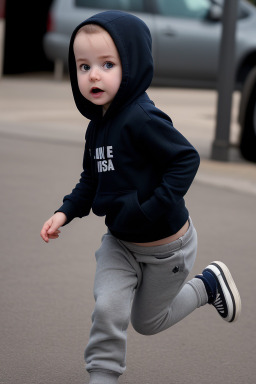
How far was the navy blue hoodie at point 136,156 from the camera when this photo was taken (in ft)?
11.7

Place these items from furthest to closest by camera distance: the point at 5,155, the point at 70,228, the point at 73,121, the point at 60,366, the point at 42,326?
the point at 73,121 → the point at 5,155 → the point at 70,228 → the point at 42,326 → the point at 60,366

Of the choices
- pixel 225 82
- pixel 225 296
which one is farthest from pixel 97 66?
pixel 225 82

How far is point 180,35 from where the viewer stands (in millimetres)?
16484

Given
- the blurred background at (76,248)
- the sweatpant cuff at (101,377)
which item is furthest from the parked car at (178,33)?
the sweatpant cuff at (101,377)

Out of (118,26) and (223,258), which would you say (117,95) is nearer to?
(118,26)

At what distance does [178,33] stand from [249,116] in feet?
23.1

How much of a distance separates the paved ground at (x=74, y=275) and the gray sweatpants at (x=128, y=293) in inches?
16.2

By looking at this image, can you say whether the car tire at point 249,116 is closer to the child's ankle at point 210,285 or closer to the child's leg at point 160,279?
the child's ankle at point 210,285

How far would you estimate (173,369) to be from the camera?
167 inches

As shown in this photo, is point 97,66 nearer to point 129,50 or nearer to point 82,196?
point 129,50

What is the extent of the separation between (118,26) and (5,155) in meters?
6.07

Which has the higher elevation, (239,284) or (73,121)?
(239,284)

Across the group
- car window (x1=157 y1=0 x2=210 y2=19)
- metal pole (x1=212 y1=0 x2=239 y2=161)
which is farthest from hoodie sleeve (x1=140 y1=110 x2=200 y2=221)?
car window (x1=157 y1=0 x2=210 y2=19)

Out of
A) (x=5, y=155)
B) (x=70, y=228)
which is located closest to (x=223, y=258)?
(x=70, y=228)
